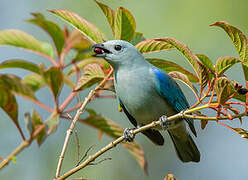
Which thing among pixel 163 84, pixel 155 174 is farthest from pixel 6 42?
pixel 155 174

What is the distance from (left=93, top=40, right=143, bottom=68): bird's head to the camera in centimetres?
346

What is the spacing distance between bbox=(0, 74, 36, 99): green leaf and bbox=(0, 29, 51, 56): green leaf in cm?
46

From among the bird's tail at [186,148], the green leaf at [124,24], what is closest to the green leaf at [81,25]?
the green leaf at [124,24]

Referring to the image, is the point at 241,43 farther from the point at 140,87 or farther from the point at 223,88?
the point at 140,87

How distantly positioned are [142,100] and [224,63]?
1.55 m

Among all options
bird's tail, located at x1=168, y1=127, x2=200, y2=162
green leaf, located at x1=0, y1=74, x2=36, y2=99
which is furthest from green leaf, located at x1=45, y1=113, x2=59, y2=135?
bird's tail, located at x1=168, y1=127, x2=200, y2=162

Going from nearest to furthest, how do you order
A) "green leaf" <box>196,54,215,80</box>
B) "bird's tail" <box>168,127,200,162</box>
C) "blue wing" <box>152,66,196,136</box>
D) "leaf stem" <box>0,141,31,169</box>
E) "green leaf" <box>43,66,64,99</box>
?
1. "leaf stem" <box>0,141,31,169</box>
2. "green leaf" <box>196,54,215,80</box>
3. "green leaf" <box>43,66,64,99</box>
4. "blue wing" <box>152,66,196,136</box>
5. "bird's tail" <box>168,127,200,162</box>

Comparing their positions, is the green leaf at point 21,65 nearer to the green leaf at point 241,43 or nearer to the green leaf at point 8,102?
the green leaf at point 8,102

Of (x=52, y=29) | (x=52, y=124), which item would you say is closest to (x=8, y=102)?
(x=52, y=124)

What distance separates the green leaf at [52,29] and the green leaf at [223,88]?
158 cm

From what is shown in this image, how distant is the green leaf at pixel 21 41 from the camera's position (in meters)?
3.13

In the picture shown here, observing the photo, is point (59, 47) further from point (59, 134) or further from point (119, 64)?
point (59, 134)

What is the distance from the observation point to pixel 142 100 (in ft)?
12.1

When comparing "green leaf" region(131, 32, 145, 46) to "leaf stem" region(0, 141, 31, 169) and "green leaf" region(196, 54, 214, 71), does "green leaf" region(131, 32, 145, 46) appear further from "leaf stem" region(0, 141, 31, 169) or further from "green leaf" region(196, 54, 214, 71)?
"leaf stem" region(0, 141, 31, 169)
